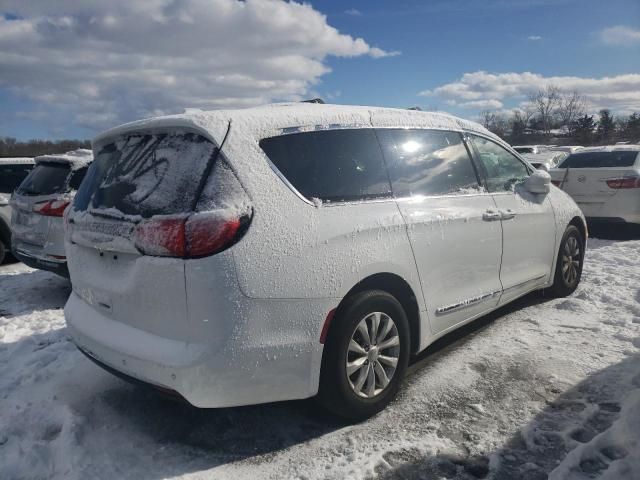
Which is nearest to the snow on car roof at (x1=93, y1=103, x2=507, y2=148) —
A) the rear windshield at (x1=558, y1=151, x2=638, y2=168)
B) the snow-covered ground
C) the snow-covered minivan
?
the snow-covered minivan

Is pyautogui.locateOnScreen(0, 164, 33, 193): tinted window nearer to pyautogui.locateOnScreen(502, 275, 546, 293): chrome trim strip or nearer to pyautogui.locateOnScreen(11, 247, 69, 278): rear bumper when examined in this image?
pyautogui.locateOnScreen(11, 247, 69, 278): rear bumper

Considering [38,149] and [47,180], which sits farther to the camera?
[38,149]

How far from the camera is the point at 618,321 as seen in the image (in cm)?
462

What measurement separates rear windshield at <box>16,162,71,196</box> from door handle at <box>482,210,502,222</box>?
4.73 m

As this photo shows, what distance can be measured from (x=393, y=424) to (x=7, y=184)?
7.54 meters

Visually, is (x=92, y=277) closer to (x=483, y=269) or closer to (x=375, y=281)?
(x=375, y=281)

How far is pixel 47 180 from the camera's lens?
6.20m

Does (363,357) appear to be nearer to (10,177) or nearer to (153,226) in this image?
(153,226)

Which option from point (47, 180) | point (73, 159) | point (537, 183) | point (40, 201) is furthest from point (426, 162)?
point (47, 180)

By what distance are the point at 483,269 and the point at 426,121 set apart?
1191 mm

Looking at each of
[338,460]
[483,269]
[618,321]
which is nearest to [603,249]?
[618,321]

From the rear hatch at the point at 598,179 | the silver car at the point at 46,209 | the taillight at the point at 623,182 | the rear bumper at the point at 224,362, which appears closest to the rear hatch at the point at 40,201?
the silver car at the point at 46,209

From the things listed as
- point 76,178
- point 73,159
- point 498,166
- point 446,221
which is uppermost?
point 73,159

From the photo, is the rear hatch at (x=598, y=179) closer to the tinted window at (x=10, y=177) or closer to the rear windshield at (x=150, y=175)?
the rear windshield at (x=150, y=175)
